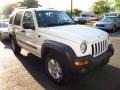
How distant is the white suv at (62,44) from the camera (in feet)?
16.0

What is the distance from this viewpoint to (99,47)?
536 cm

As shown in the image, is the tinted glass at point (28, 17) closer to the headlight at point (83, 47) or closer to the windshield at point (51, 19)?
the windshield at point (51, 19)

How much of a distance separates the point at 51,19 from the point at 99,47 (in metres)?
1.95

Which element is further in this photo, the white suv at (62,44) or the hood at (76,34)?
the hood at (76,34)

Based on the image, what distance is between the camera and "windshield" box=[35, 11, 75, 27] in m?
6.23

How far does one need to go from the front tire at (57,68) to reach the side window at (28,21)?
128cm

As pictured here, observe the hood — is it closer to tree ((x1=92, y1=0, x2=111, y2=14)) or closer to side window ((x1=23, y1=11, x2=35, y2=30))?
side window ((x1=23, y1=11, x2=35, y2=30))

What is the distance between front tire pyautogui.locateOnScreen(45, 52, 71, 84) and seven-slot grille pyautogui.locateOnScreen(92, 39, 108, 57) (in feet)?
2.67

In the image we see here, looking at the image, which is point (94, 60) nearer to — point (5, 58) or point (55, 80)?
point (55, 80)

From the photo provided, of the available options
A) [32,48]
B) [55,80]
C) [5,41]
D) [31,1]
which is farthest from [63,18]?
[31,1]

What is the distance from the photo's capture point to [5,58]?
330 inches

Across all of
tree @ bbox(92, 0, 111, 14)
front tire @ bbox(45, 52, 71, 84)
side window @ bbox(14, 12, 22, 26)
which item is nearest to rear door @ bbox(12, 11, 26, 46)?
side window @ bbox(14, 12, 22, 26)

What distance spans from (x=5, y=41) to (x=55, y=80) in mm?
8303

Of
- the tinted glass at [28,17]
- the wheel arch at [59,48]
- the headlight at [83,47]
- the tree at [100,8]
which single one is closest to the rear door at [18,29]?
the tinted glass at [28,17]
